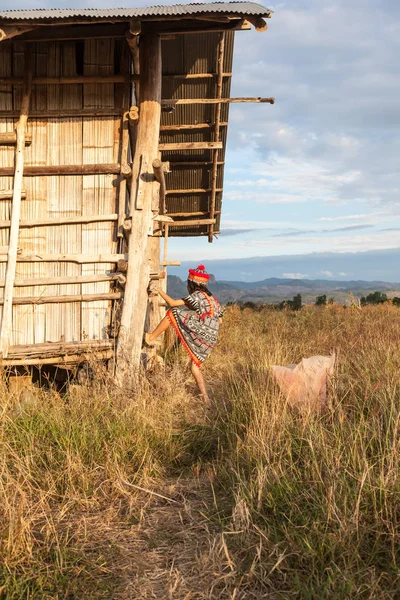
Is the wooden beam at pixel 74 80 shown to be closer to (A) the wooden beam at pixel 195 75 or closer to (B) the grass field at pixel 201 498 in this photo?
(A) the wooden beam at pixel 195 75

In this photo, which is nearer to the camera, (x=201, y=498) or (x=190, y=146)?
(x=201, y=498)

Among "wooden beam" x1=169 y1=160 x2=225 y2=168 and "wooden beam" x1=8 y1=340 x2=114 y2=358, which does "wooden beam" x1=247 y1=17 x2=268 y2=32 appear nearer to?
"wooden beam" x1=8 y1=340 x2=114 y2=358

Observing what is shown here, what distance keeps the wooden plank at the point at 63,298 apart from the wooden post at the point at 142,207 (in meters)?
0.26

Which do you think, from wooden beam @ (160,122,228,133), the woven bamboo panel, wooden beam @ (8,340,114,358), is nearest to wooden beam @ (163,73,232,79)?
wooden beam @ (160,122,228,133)

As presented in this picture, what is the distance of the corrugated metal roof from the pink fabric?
3.75 m

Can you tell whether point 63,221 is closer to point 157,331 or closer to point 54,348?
point 54,348

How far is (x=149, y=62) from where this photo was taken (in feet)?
25.0

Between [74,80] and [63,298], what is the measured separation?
281cm

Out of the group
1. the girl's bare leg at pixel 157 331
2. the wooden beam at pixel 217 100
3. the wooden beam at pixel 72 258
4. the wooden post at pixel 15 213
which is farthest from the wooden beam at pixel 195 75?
the girl's bare leg at pixel 157 331

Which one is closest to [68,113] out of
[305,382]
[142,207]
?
[142,207]

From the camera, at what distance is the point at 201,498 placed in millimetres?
4387

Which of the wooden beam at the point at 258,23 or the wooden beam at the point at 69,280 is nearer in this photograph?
the wooden beam at the point at 258,23

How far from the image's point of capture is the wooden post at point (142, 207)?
24.7ft

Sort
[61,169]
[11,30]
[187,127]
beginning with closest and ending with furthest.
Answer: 1. [11,30]
2. [61,169]
3. [187,127]
